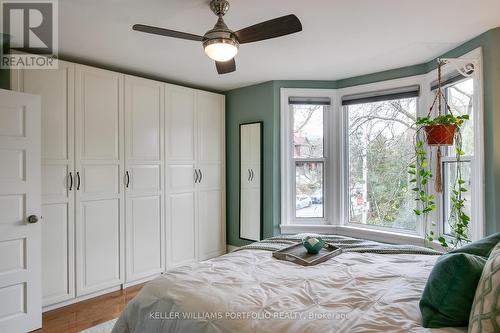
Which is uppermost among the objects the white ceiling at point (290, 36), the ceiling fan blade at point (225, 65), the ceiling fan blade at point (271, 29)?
the white ceiling at point (290, 36)

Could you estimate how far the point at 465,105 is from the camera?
9.33 ft

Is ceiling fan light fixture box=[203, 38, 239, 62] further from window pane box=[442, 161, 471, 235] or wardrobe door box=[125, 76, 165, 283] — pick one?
window pane box=[442, 161, 471, 235]

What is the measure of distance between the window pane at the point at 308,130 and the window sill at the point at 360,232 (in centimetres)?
87

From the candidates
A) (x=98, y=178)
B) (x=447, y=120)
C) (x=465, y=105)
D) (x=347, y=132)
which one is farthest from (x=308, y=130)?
(x=98, y=178)

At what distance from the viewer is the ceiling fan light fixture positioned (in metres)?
1.89

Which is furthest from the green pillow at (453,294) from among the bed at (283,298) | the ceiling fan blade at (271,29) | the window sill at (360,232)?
the window sill at (360,232)

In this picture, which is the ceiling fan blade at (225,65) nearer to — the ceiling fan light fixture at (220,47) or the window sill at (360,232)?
the ceiling fan light fixture at (220,47)

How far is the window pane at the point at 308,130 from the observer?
3.94 meters

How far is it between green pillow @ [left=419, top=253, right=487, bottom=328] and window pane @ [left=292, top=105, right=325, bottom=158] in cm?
275

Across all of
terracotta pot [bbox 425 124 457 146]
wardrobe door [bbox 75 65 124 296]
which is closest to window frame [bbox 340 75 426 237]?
terracotta pot [bbox 425 124 457 146]

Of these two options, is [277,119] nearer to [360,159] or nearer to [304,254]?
[360,159]

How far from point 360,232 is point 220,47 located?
8.82ft

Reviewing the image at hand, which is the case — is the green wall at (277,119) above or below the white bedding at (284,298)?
above

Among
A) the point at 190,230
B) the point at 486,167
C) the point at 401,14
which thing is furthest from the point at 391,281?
the point at 190,230
